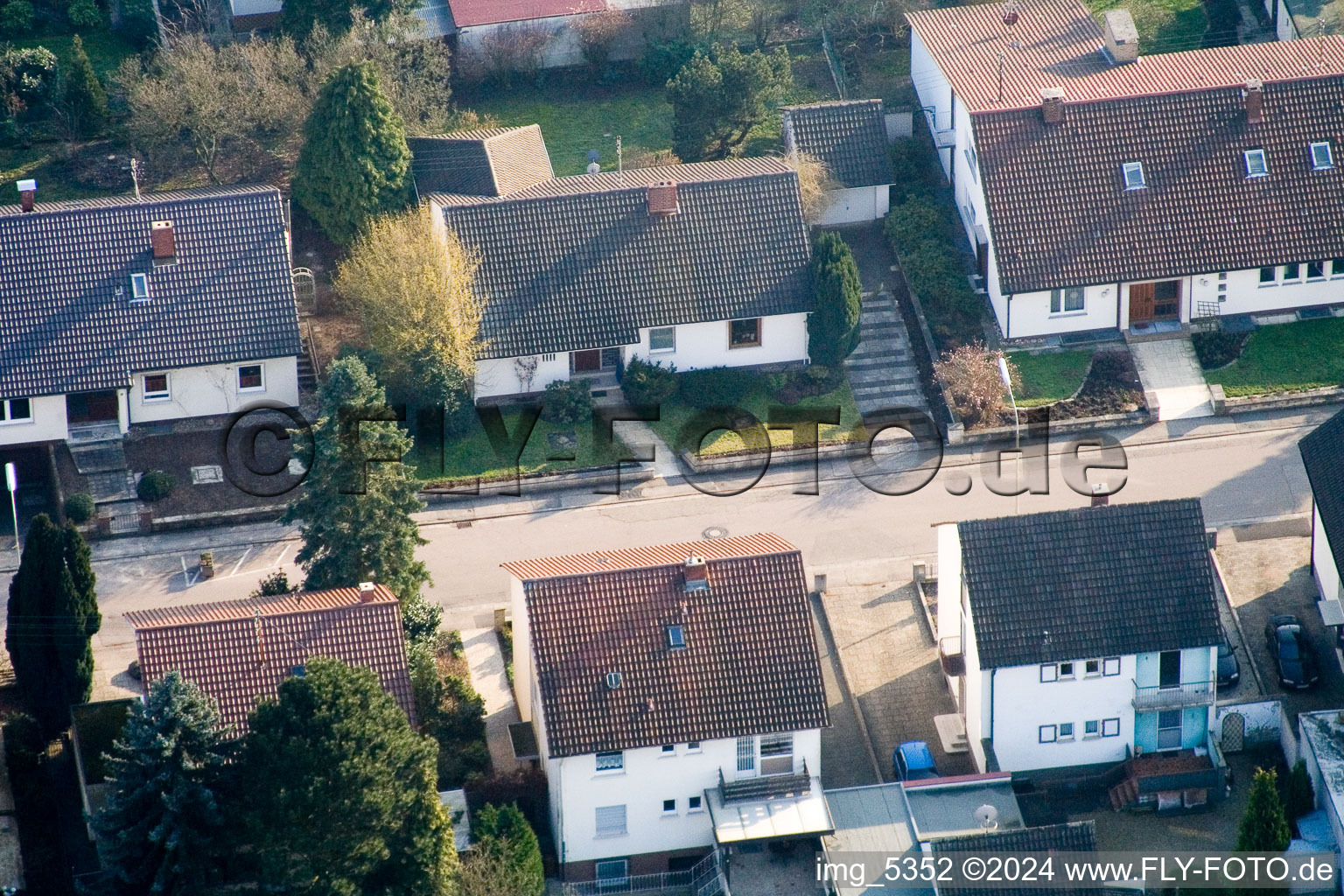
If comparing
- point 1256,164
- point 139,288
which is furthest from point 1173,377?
point 139,288

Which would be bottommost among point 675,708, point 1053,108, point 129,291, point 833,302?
point 675,708

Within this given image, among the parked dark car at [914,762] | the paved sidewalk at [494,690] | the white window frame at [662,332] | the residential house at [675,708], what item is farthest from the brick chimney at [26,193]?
the parked dark car at [914,762]

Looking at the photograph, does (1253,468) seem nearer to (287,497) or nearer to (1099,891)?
(1099,891)

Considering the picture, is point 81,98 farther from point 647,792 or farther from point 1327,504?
point 1327,504

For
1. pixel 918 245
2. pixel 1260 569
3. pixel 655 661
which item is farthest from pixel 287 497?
pixel 1260 569

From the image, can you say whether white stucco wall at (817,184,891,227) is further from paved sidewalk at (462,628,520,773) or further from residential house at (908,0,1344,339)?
paved sidewalk at (462,628,520,773)

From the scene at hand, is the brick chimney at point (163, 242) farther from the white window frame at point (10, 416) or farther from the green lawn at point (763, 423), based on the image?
the green lawn at point (763, 423)

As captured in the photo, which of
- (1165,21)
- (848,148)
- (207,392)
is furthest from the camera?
(1165,21)
